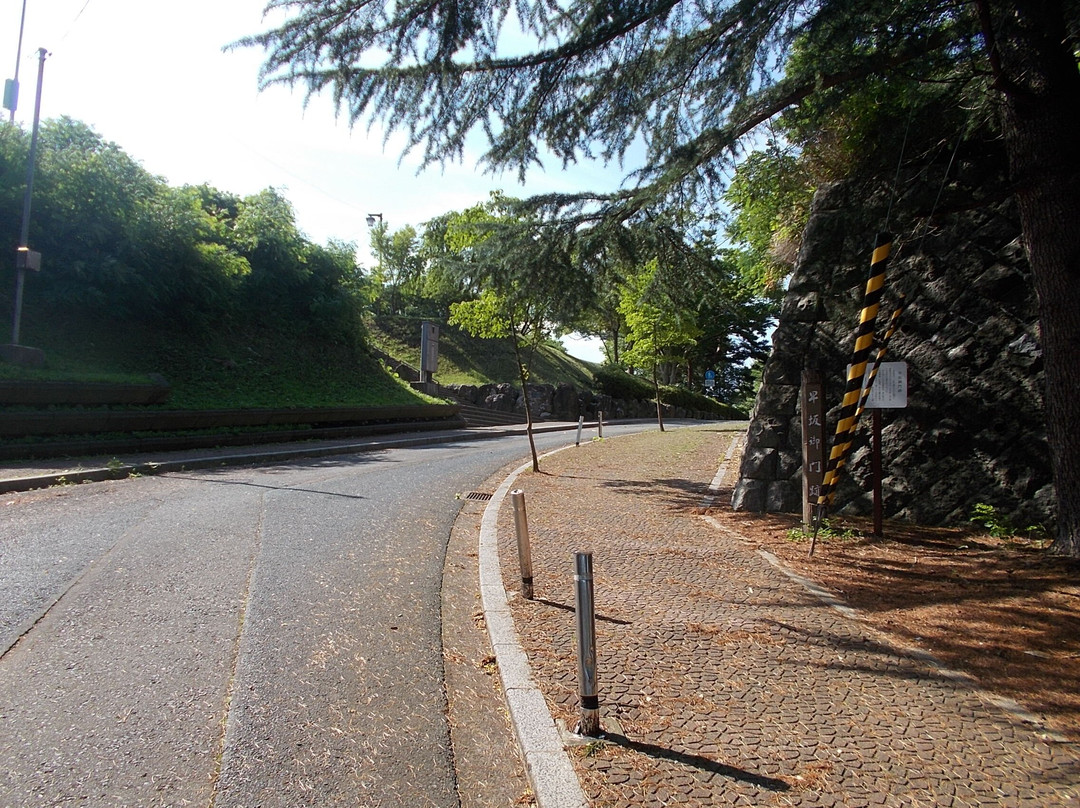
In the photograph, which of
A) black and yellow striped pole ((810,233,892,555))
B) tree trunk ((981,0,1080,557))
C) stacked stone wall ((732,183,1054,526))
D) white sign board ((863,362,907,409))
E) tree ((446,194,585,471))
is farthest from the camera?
tree ((446,194,585,471))

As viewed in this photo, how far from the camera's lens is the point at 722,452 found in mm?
17750

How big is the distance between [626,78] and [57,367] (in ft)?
47.0

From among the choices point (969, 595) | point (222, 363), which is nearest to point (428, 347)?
point (222, 363)

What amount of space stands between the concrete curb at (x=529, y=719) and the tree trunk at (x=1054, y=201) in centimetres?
497

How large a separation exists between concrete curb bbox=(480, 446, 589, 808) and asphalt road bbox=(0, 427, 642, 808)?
36 centimetres

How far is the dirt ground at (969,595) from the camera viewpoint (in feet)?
12.2

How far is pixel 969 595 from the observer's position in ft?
16.9

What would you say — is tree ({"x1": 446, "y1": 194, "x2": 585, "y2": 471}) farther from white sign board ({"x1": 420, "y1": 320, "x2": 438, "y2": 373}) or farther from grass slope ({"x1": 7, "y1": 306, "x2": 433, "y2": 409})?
white sign board ({"x1": 420, "y1": 320, "x2": 438, "y2": 373})

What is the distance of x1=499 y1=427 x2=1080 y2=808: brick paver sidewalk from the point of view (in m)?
2.70

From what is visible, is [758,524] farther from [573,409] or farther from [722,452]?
[573,409]

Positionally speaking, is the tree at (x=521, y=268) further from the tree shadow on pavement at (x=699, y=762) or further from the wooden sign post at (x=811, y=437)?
the tree shadow on pavement at (x=699, y=762)

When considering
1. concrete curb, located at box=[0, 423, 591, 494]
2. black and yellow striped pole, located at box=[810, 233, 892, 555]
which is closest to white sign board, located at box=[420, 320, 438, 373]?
concrete curb, located at box=[0, 423, 591, 494]

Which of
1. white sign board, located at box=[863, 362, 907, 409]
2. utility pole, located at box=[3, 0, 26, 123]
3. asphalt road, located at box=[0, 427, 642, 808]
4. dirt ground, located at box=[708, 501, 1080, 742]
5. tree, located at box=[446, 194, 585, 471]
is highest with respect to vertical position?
utility pole, located at box=[3, 0, 26, 123]

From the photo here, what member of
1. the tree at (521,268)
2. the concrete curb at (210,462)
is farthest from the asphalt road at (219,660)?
the tree at (521,268)
